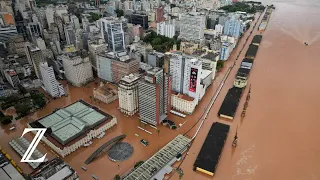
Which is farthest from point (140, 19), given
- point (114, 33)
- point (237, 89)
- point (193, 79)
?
point (193, 79)

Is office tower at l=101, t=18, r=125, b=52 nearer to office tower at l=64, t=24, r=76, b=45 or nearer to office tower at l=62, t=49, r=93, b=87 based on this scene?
office tower at l=64, t=24, r=76, b=45

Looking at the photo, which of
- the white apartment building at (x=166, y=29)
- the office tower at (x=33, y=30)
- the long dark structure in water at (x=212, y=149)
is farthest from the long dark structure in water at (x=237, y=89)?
the office tower at (x=33, y=30)

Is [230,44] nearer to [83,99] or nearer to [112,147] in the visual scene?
[83,99]

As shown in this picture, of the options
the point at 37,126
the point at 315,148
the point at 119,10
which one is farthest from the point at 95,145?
the point at 119,10

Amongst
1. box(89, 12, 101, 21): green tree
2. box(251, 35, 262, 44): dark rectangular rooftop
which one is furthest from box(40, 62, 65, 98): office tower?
box(251, 35, 262, 44): dark rectangular rooftop

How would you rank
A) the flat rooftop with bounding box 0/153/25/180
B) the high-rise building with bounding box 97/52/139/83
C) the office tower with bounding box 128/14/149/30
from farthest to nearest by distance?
1. the office tower with bounding box 128/14/149/30
2. the high-rise building with bounding box 97/52/139/83
3. the flat rooftop with bounding box 0/153/25/180

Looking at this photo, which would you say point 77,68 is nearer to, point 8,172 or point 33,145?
point 33,145
